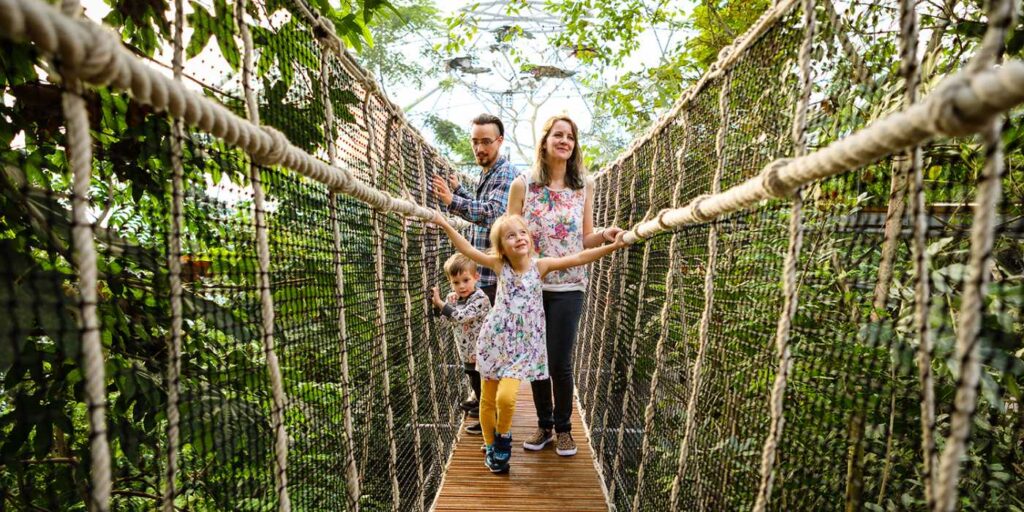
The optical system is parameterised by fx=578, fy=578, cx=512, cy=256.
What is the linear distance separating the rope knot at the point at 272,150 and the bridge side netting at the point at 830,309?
68 centimetres

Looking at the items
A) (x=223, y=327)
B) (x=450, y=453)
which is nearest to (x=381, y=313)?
(x=223, y=327)

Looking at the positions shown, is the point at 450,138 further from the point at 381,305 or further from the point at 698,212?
the point at 698,212

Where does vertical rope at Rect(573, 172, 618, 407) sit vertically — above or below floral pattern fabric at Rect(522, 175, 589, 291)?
below

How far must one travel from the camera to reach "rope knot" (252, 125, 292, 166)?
2.47 feet

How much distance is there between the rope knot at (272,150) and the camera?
753 mm

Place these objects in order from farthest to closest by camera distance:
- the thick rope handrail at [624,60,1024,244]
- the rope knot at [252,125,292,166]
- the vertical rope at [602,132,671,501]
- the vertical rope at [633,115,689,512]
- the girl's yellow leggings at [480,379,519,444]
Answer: the girl's yellow leggings at [480,379,519,444] → the vertical rope at [602,132,671,501] → the vertical rope at [633,115,689,512] → the rope knot at [252,125,292,166] → the thick rope handrail at [624,60,1024,244]

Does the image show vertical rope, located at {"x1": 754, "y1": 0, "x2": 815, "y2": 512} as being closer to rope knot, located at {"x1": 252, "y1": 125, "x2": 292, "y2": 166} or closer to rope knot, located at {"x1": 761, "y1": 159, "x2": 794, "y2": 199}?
rope knot, located at {"x1": 761, "y1": 159, "x2": 794, "y2": 199}

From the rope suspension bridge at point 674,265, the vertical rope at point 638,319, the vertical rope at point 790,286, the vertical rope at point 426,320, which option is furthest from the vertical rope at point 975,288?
the vertical rope at point 426,320

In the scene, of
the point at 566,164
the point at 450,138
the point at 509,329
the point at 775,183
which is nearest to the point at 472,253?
the point at 509,329

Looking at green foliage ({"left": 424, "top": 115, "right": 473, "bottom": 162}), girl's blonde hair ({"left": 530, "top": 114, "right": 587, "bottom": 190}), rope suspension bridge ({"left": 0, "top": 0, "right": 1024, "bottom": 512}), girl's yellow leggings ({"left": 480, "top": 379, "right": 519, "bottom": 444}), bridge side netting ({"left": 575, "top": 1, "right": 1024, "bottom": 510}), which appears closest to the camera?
rope suspension bridge ({"left": 0, "top": 0, "right": 1024, "bottom": 512})

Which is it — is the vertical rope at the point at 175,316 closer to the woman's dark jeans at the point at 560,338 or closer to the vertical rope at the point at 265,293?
the vertical rope at the point at 265,293

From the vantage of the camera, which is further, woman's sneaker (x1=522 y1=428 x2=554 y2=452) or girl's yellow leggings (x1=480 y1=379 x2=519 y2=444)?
woman's sneaker (x1=522 y1=428 x2=554 y2=452)

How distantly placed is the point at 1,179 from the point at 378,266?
79cm

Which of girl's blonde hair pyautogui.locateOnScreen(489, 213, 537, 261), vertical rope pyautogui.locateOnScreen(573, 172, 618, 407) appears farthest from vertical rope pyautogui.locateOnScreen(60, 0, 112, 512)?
vertical rope pyautogui.locateOnScreen(573, 172, 618, 407)
